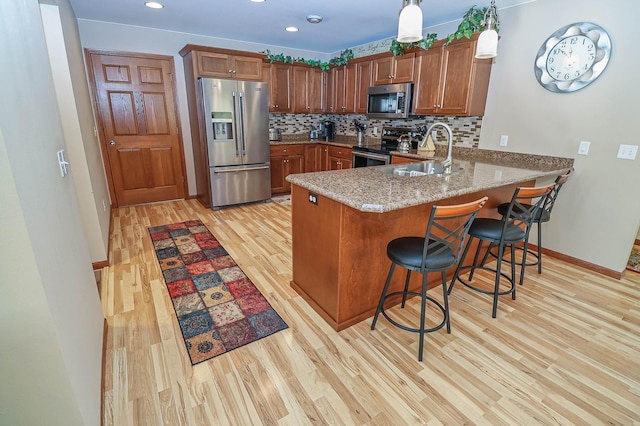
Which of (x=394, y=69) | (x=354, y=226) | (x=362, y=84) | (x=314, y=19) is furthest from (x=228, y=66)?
(x=354, y=226)

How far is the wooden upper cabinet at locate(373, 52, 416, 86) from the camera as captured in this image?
3.92 meters

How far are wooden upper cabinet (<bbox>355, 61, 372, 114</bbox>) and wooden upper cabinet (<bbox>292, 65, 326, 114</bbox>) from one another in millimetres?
826

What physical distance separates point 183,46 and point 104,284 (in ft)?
11.4

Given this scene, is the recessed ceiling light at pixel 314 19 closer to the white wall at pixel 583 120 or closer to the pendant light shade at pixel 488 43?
the white wall at pixel 583 120

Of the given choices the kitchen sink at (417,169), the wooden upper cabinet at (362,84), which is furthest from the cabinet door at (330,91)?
the kitchen sink at (417,169)

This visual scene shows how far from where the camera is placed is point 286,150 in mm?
5070

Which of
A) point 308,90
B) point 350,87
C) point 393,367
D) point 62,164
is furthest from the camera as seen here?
point 308,90

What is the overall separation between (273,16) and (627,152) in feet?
12.1

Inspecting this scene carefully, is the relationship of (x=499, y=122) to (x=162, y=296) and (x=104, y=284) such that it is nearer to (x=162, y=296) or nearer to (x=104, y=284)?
(x=162, y=296)

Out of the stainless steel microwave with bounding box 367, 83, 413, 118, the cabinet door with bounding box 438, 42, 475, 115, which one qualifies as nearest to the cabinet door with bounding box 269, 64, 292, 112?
the stainless steel microwave with bounding box 367, 83, 413, 118

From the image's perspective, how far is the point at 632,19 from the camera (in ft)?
7.91

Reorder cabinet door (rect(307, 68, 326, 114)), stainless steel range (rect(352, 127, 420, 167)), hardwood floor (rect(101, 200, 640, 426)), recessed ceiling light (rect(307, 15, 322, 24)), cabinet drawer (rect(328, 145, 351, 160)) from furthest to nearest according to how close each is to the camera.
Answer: cabinet door (rect(307, 68, 326, 114)), cabinet drawer (rect(328, 145, 351, 160)), stainless steel range (rect(352, 127, 420, 167)), recessed ceiling light (rect(307, 15, 322, 24)), hardwood floor (rect(101, 200, 640, 426))

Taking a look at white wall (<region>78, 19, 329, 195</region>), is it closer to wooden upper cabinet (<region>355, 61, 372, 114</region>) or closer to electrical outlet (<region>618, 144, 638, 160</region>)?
wooden upper cabinet (<region>355, 61, 372, 114</region>)

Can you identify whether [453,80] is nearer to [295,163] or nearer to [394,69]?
[394,69]
